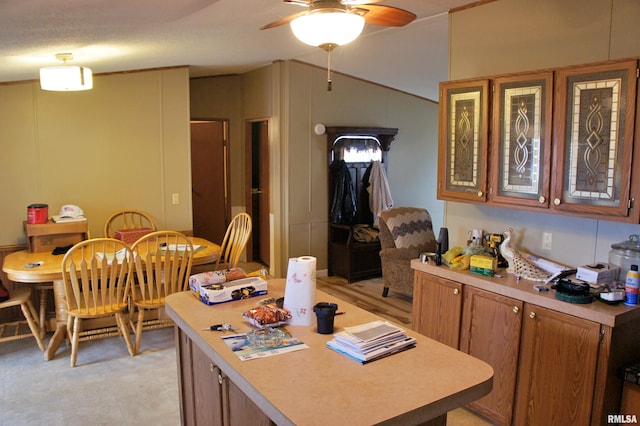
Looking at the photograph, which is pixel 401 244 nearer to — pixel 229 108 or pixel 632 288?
pixel 632 288

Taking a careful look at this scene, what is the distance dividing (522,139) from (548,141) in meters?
0.18

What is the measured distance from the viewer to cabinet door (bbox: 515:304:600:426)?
2.41m

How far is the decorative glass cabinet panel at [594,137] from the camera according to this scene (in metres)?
2.36

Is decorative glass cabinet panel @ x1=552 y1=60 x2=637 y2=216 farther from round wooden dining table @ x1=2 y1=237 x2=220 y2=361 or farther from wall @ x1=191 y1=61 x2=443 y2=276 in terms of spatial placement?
wall @ x1=191 y1=61 x2=443 y2=276

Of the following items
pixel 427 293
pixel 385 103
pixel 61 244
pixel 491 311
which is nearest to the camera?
pixel 491 311

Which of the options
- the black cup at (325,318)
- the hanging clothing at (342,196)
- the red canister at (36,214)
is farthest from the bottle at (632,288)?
the red canister at (36,214)

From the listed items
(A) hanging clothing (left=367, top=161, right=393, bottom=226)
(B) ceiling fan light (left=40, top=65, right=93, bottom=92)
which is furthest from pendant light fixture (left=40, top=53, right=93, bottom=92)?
(A) hanging clothing (left=367, top=161, right=393, bottom=226)

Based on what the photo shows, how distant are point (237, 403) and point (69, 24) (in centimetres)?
203

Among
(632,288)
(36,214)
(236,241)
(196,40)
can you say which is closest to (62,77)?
(196,40)

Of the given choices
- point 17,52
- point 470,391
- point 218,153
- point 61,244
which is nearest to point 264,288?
point 470,391

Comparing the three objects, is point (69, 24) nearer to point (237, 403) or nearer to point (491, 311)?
point (237, 403)

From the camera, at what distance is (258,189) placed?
6887mm

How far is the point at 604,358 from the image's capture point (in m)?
2.34

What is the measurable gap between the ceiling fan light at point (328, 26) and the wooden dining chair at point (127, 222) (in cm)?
352
